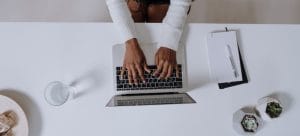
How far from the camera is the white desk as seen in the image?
1161mm

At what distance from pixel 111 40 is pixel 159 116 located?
33 cm

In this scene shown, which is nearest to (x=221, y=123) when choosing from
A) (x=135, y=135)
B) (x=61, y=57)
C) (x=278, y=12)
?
(x=135, y=135)

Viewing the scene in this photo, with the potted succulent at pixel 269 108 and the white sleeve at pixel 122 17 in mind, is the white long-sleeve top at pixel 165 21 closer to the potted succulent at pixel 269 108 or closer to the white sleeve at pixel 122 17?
the white sleeve at pixel 122 17

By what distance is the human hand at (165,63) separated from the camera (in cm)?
116

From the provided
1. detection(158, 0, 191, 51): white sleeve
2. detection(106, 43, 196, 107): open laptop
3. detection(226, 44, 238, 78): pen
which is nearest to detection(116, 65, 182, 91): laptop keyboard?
detection(106, 43, 196, 107): open laptop

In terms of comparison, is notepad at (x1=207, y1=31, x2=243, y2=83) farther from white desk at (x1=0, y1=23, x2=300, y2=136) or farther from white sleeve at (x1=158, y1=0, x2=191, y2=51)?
white sleeve at (x1=158, y1=0, x2=191, y2=51)

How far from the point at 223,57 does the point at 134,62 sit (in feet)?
1.14

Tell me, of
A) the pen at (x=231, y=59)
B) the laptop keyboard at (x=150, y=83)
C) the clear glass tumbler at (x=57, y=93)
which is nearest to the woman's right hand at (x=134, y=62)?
the laptop keyboard at (x=150, y=83)

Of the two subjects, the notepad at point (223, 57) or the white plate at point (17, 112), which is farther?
the notepad at point (223, 57)

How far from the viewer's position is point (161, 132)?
1.20m

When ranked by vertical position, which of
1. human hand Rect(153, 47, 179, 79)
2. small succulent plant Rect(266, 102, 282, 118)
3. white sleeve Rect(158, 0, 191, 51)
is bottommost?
small succulent plant Rect(266, 102, 282, 118)

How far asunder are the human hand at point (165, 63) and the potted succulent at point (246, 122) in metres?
0.27

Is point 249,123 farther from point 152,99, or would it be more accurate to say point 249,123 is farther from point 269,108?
point 152,99

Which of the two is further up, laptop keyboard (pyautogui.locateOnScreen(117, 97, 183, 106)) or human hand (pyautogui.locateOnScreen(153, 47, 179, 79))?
human hand (pyautogui.locateOnScreen(153, 47, 179, 79))
